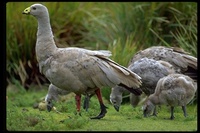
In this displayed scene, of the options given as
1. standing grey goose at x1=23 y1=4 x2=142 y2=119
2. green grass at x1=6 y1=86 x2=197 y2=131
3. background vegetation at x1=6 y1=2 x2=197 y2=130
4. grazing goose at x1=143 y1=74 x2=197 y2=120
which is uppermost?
background vegetation at x1=6 y1=2 x2=197 y2=130

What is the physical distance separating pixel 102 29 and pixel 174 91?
209 inches

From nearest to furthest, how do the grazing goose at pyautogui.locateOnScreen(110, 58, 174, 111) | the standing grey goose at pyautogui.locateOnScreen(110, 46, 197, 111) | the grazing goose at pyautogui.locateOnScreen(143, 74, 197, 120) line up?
the grazing goose at pyautogui.locateOnScreen(143, 74, 197, 120) → the grazing goose at pyautogui.locateOnScreen(110, 58, 174, 111) → the standing grey goose at pyautogui.locateOnScreen(110, 46, 197, 111)

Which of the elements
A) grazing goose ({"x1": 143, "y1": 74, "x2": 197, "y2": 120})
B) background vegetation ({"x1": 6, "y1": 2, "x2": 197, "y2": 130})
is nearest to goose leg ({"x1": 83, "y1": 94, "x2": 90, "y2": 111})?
grazing goose ({"x1": 143, "y1": 74, "x2": 197, "y2": 120})

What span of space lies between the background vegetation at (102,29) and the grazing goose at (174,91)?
8.24 feet

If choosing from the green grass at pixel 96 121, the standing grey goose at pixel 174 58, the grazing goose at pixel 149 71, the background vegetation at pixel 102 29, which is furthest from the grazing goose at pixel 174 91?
the background vegetation at pixel 102 29

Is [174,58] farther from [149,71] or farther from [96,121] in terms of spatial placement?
[96,121]

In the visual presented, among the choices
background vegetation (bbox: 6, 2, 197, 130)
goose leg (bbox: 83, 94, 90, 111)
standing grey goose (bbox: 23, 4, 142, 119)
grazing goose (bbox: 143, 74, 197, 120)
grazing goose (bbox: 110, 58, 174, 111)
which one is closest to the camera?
standing grey goose (bbox: 23, 4, 142, 119)

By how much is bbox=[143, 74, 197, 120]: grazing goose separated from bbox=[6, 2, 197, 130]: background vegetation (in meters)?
2.51

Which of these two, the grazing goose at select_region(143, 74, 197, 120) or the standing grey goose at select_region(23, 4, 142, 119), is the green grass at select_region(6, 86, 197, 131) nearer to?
the grazing goose at select_region(143, 74, 197, 120)

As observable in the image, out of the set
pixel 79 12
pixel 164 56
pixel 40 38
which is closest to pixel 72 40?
pixel 79 12

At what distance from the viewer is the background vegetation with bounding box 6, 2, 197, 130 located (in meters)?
12.4

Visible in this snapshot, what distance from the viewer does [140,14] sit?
1305 cm

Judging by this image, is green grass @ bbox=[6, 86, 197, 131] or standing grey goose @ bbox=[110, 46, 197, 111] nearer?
green grass @ bbox=[6, 86, 197, 131]

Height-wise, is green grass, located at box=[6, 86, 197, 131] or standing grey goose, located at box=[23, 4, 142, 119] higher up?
standing grey goose, located at box=[23, 4, 142, 119]
